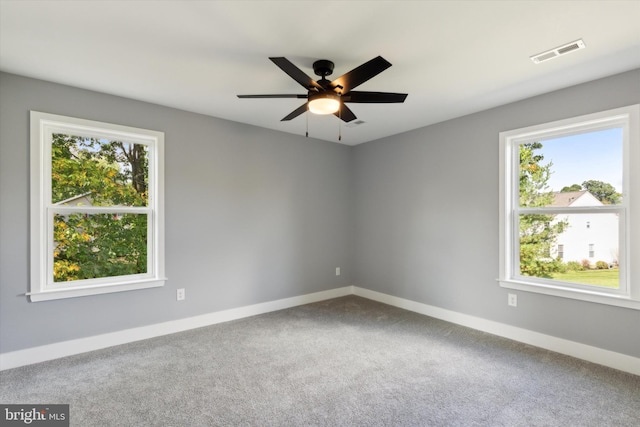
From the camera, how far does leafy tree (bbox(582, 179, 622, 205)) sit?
8.96 ft

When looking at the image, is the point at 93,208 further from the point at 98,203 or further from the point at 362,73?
the point at 362,73

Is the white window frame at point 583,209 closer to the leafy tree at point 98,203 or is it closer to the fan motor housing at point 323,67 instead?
the fan motor housing at point 323,67

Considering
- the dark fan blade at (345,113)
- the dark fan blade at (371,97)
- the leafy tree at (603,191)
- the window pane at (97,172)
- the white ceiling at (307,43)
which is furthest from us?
the window pane at (97,172)

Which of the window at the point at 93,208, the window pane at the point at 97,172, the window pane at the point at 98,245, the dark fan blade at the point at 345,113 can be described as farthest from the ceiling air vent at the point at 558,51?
the window pane at the point at 98,245

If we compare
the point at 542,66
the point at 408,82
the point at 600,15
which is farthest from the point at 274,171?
the point at 600,15

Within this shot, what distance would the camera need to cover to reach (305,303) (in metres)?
4.59

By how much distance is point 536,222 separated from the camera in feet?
10.7

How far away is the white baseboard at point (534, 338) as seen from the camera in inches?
103

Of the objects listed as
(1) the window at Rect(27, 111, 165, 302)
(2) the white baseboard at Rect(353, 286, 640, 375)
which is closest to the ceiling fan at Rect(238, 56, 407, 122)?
(1) the window at Rect(27, 111, 165, 302)

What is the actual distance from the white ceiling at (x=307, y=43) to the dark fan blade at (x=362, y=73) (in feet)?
0.90

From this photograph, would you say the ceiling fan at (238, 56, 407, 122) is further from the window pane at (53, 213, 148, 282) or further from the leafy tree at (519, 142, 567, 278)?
the window pane at (53, 213, 148, 282)

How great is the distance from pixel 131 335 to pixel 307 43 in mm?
3218

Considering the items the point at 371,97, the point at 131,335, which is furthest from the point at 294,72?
the point at 131,335

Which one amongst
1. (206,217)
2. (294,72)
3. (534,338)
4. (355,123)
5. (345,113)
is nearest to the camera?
(294,72)
